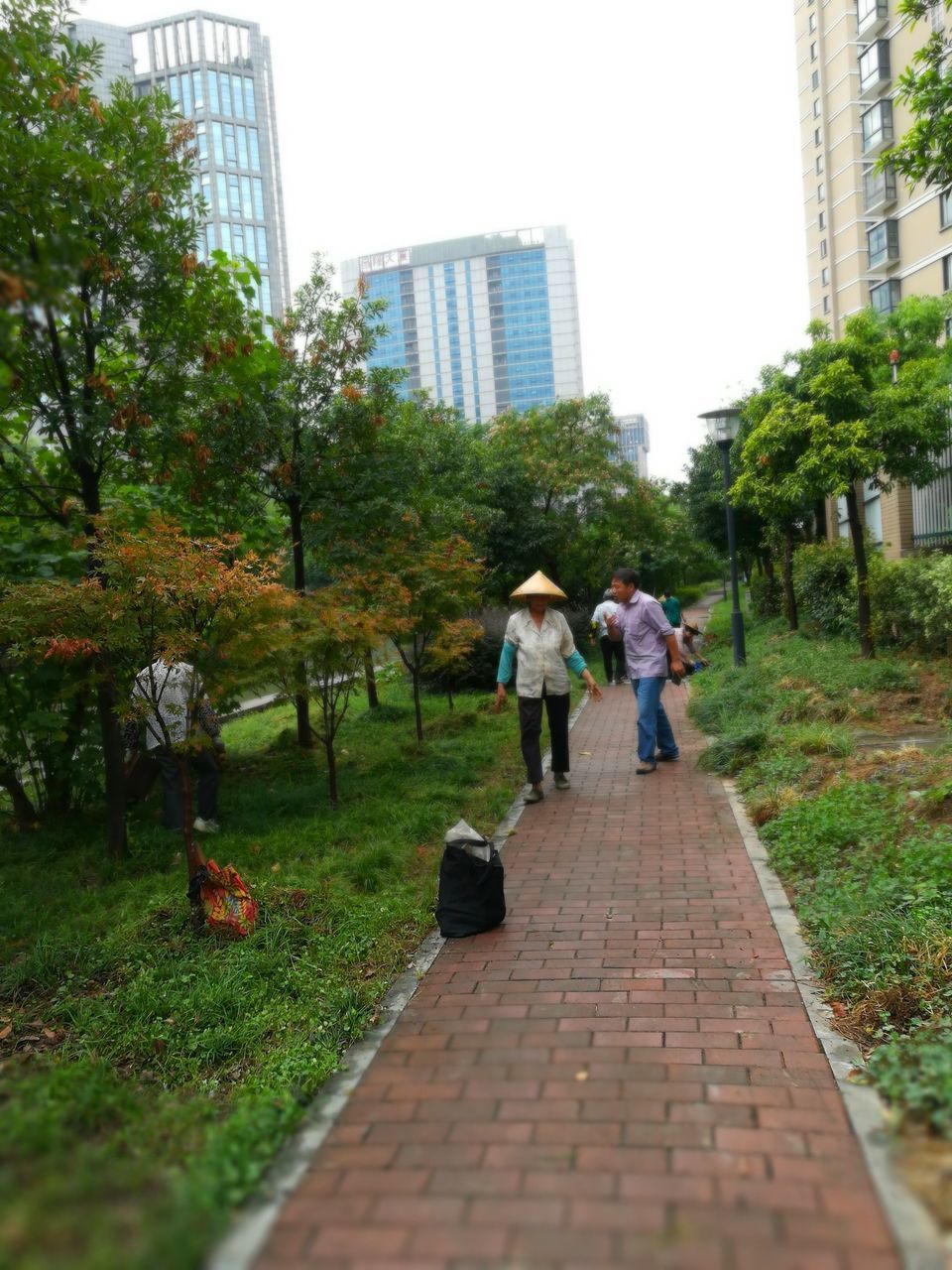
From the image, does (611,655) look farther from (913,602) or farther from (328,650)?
(328,650)

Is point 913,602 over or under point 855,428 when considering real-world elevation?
under

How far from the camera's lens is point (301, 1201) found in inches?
104

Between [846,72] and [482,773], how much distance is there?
3771cm

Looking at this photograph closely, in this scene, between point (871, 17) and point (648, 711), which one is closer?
point (648, 711)

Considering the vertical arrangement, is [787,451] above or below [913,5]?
below

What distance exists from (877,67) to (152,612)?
3571 centimetres

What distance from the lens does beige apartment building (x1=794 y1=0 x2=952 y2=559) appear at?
27.1m

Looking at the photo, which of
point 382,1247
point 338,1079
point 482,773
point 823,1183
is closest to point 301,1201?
point 382,1247

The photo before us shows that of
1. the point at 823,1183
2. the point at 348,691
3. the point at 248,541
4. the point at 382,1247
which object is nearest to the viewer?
the point at 382,1247

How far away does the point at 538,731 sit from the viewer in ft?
25.2

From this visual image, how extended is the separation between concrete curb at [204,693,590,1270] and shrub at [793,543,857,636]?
40.5 feet

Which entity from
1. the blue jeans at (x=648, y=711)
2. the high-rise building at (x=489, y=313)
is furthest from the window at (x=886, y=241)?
the high-rise building at (x=489, y=313)

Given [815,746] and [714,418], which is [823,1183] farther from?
[714,418]

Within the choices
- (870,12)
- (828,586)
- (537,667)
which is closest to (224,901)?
(537,667)
